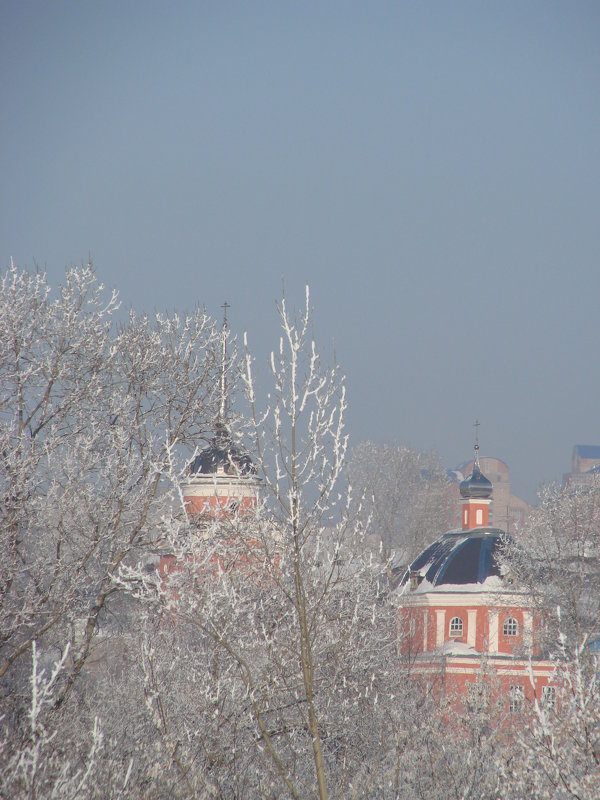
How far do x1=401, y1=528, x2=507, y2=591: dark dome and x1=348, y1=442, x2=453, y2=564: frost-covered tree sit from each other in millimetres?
19326

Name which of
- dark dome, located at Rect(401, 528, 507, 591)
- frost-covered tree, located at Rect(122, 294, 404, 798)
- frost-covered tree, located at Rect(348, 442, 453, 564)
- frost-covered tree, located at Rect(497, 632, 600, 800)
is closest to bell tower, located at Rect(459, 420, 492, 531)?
dark dome, located at Rect(401, 528, 507, 591)

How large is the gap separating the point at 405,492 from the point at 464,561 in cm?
2735

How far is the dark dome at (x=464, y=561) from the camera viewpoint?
39.1 m

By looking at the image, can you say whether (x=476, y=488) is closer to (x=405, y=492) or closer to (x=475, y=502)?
(x=475, y=502)

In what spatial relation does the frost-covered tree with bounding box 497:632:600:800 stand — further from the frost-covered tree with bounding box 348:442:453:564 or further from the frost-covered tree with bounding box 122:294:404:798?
the frost-covered tree with bounding box 348:442:453:564

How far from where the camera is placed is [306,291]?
805cm

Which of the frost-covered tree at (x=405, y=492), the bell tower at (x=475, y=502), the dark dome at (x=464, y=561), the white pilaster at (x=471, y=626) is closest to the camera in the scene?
the white pilaster at (x=471, y=626)

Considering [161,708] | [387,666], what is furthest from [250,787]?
[387,666]

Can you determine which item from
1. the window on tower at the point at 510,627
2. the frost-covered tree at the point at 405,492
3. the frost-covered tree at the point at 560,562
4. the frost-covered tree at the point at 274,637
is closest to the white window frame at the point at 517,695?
the frost-covered tree at the point at 274,637

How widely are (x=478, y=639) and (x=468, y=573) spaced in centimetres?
247

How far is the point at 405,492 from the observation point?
6725 cm

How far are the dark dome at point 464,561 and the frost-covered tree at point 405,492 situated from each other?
19.3 meters

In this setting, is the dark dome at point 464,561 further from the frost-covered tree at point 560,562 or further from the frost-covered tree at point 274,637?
the frost-covered tree at point 274,637

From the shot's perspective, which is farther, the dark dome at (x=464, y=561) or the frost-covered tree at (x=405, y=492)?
the frost-covered tree at (x=405, y=492)
